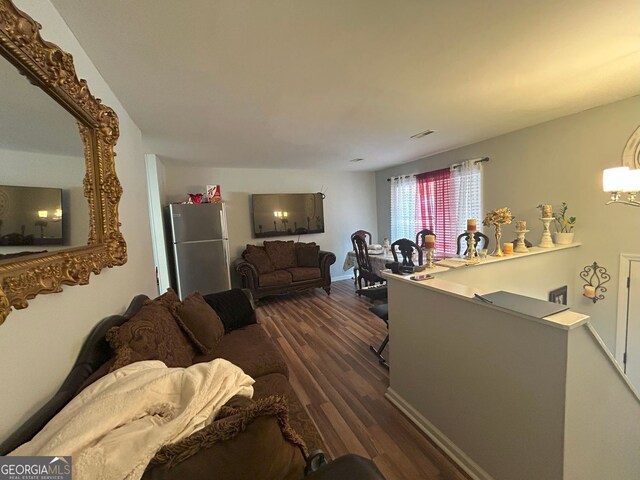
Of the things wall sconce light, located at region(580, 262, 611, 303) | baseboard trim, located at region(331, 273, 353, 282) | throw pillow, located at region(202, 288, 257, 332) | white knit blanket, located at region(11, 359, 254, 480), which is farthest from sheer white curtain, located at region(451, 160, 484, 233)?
white knit blanket, located at region(11, 359, 254, 480)

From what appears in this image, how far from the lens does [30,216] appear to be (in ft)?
2.68

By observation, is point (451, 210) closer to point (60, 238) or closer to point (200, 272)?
point (200, 272)

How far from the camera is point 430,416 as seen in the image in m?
1.63

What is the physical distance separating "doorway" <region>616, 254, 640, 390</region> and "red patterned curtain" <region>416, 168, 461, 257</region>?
6.08 feet

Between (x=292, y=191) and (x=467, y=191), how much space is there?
3140mm

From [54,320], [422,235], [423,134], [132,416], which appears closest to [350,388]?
[132,416]

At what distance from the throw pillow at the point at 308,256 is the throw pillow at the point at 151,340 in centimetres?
312

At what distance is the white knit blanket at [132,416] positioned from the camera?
22.9 inches

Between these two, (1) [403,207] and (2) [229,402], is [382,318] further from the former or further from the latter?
(1) [403,207]

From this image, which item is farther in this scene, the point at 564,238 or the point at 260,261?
the point at 260,261

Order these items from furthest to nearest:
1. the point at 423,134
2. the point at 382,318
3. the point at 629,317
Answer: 1. the point at 423,134
2. the point at 629,317
3. the point at 382,318

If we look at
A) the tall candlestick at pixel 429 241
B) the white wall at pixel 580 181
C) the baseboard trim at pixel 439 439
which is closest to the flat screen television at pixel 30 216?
the tall candlestick at pixel 429 241

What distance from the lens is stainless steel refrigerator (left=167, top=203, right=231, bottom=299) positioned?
3.71m

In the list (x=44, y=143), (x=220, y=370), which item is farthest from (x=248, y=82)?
(x=220, y=370)
